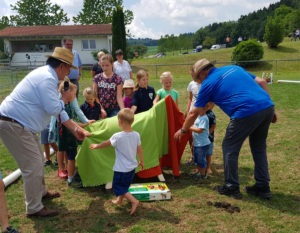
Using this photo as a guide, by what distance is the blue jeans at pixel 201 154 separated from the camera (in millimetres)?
4828

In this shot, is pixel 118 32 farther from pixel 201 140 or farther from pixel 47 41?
pixel 201 140

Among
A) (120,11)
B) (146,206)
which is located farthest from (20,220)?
(120,11)

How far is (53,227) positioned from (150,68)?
1202 inches

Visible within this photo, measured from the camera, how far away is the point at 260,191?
432cm

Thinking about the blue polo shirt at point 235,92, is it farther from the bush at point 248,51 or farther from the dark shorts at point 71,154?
the bush at point 248,51

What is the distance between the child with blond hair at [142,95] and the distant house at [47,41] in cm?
3263

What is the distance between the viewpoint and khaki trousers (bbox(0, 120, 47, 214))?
3488mm

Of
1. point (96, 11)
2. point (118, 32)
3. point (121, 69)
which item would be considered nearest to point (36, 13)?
point (96, 11)

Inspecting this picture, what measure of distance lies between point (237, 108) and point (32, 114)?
2741 millimetres

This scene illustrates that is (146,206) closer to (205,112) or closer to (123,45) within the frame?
(205,112)

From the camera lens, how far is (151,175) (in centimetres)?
475

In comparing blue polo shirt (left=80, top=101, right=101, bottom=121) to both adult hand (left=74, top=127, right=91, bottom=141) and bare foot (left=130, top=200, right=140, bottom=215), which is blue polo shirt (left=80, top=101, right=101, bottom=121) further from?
bare foot (left=130, top=200, right=140, bottom=215)

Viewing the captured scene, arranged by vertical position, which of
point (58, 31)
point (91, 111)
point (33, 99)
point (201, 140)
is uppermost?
point (58, 31)

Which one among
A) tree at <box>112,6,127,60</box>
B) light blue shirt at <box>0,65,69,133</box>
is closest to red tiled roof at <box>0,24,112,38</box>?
tree at <box>112,6,127,60</box>
